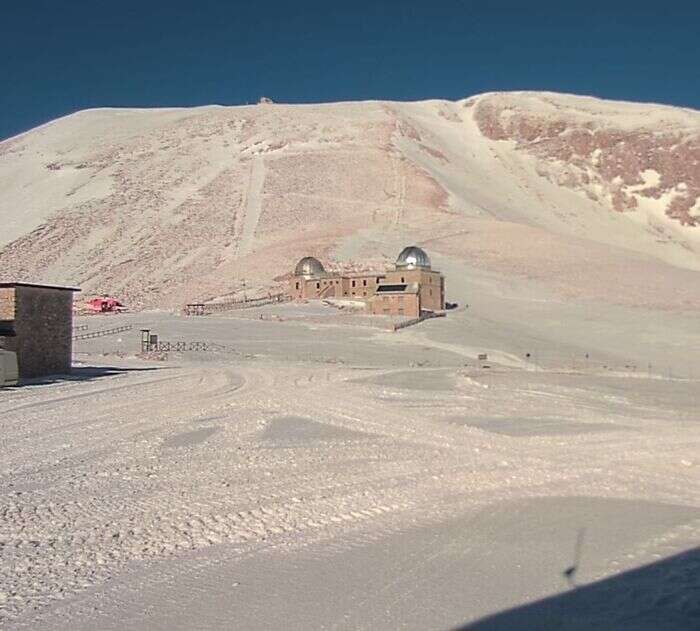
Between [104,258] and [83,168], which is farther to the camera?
[83,168]

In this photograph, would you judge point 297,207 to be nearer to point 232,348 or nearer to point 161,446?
point 232,348

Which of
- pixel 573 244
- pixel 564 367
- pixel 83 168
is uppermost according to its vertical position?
pixel 83 168

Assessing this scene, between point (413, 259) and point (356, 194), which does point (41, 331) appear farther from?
point (356, 194)

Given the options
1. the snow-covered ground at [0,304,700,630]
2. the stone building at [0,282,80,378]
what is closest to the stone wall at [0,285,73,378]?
the stone building at [0,282,80,378]

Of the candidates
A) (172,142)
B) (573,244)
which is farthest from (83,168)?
(573,244)

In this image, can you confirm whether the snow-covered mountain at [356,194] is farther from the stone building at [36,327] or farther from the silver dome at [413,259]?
the stone building at [36,327]

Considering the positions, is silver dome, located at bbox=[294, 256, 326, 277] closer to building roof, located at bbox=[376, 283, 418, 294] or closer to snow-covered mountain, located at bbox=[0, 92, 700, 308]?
snow-covered mountain, located at bbox=[0, 92, 700, 308]

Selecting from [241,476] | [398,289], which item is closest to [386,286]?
[398,289]

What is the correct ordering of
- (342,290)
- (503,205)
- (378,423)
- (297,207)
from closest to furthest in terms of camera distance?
1. (378,423)
2. (342,290)
3. (297,207)
4. (503,205)
